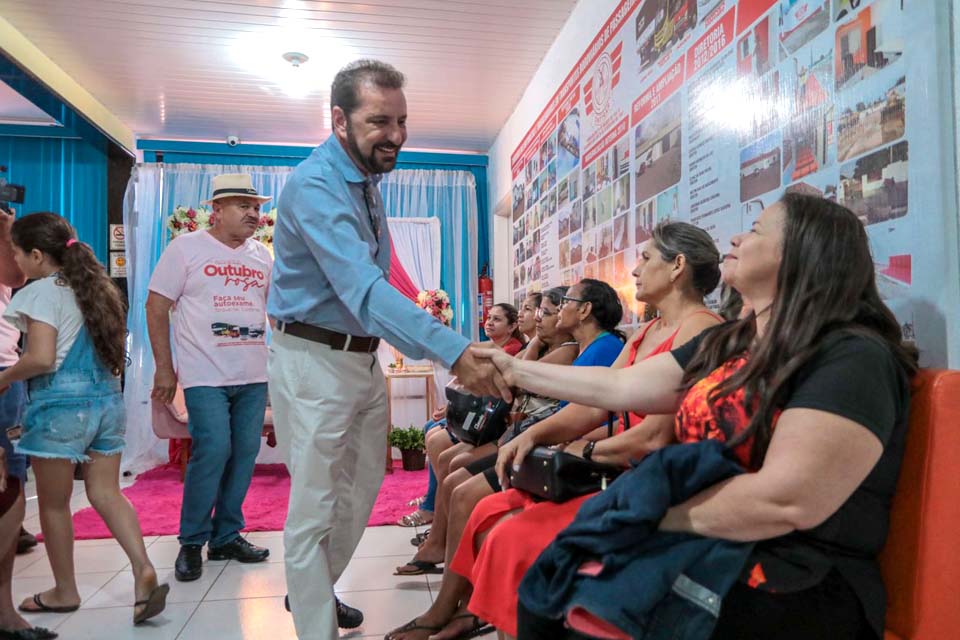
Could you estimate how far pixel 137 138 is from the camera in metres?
6.45

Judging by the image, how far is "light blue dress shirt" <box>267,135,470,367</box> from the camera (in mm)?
1740

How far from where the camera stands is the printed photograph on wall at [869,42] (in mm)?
1474

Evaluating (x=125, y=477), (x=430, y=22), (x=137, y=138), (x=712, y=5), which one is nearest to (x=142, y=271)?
(x=137, y=138)

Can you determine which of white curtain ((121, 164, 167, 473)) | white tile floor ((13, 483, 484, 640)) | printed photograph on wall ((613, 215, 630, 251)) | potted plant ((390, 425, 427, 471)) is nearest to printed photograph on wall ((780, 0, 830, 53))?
printed photograph on wall ((613, 215, 630, 251))

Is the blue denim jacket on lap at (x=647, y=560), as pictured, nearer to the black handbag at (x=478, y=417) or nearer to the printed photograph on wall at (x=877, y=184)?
the printed photograph on wall at (x=877, y=184)

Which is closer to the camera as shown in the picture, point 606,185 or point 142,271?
point 606,185

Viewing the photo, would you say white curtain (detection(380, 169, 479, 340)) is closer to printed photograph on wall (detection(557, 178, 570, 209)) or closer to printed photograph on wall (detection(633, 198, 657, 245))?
printed photograph on wall (detection(557, 178, 570, 209))

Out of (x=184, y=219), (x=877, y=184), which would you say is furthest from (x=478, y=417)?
(x=184, y=219)

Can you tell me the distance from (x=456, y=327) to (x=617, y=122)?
12.6ft

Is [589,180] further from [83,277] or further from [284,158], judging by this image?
[284,158]

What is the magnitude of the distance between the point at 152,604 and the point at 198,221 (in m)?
4.23

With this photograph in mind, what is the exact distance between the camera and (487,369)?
1.74 m

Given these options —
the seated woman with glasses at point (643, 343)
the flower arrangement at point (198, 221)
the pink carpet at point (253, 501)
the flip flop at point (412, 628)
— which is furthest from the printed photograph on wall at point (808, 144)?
the flower arrangement at point (198, 221)

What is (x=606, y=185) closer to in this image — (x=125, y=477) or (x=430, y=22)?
(x=430, y=22)
